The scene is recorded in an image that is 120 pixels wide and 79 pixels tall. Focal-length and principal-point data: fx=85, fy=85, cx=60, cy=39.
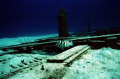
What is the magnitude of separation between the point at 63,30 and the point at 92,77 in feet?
23.2

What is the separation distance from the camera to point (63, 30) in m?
8.38

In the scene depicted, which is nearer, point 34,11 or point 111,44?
point 111,44

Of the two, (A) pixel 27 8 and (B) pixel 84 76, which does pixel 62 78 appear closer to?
(B) pixel 84 76

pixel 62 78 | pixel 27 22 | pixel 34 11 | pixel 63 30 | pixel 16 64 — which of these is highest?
pixel 34 11

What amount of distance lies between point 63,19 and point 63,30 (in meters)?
1.07

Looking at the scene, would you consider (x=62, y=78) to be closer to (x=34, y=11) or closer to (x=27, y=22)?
(x=27, y=22)

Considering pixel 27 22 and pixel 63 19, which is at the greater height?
pixel 27 22

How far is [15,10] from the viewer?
5635 inches

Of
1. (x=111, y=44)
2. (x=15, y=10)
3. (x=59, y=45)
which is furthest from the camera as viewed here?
(x=15, y=10)

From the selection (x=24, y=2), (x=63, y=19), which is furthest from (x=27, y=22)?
(x=63, y=19)

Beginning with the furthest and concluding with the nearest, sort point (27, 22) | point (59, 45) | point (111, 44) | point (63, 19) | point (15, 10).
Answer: point (27, 22)
point (15, 10)
point (63, 19)
point (59, 45)
point (111, 44)

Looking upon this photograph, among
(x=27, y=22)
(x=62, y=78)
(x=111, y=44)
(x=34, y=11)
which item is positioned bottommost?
(x=62, y=78)

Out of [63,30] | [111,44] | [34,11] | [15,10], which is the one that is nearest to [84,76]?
[111,44]

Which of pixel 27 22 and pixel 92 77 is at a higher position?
pixel 27 22
